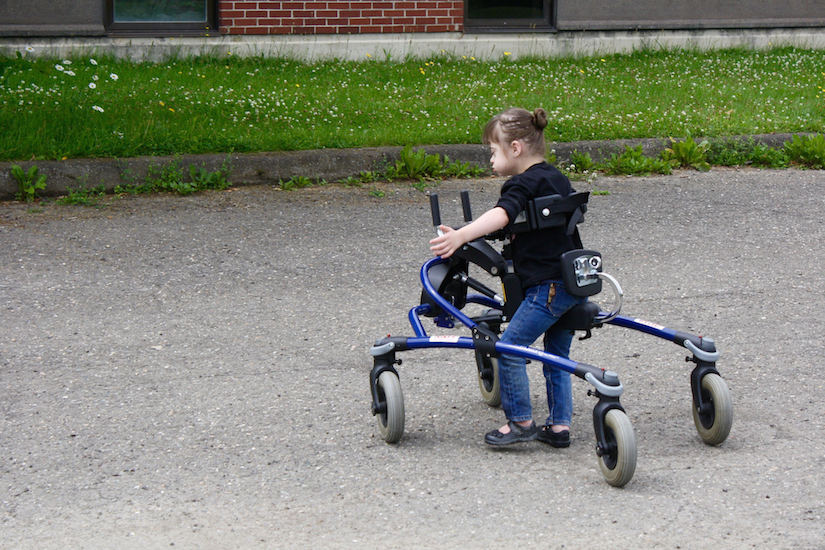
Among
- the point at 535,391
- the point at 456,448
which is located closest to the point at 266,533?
the point at 456,448

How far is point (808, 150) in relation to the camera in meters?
9.09

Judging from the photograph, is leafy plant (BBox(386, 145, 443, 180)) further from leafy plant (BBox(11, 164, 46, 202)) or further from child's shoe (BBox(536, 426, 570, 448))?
child's shoe (BBox(536, 426, 570, 448))

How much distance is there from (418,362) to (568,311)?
117cm

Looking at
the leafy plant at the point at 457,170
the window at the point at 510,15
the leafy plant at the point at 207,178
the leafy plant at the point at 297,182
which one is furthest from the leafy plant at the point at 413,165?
the window at the point at 510,15

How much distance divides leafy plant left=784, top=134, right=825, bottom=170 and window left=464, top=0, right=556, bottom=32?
14.1 ft

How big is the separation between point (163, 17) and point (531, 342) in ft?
29.1

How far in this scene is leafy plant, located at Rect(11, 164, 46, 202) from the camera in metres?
7.49

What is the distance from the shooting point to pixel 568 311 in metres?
4.07

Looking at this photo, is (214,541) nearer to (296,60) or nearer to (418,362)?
(418,362)

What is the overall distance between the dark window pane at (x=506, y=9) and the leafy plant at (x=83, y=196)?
6206 millimetres

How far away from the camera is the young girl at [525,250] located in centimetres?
394

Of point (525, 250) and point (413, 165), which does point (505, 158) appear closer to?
point (525, 250)

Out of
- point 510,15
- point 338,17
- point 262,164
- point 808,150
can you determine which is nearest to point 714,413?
point 262,164

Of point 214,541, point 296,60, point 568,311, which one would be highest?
point 296,60
